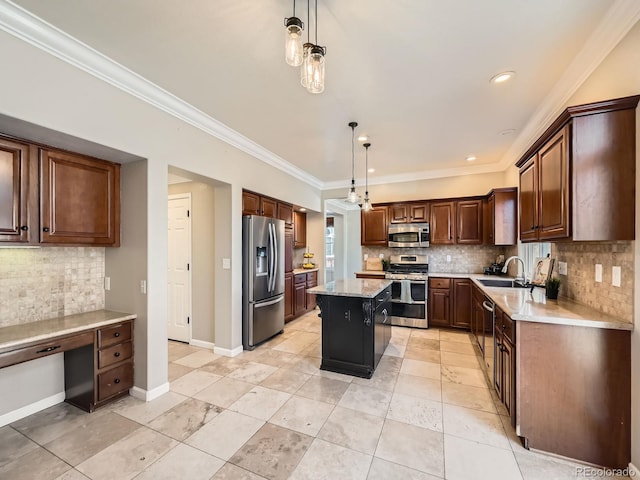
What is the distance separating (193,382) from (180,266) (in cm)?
174

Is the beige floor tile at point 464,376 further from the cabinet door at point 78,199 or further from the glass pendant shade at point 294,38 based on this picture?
the cabinet door at point 78,199

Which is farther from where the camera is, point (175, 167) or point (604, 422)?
point (175, 167)

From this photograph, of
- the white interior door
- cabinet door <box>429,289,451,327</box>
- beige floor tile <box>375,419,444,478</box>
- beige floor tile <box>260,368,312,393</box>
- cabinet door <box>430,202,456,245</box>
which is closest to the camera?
beige floor tile <box>375,419,444,478</box>

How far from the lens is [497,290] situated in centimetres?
299

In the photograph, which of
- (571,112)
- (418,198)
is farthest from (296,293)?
(571,112)

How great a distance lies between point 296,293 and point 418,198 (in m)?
2.97

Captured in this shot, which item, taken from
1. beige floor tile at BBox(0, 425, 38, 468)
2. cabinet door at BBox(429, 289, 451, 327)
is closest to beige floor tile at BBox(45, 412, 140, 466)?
beige floor tile at BBox(0, 425, 38, 468)

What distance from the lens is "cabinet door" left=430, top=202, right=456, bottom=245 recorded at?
16.6 feet

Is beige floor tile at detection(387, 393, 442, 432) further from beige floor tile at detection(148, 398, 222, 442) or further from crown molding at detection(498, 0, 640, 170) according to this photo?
crown molding at detection(498, 0, 640, 170)

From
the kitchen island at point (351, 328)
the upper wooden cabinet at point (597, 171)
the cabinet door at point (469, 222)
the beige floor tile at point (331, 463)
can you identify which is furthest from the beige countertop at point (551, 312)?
the cabinet door at point (469, 222)

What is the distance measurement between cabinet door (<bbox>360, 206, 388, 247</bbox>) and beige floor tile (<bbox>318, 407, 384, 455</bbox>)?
3.65m

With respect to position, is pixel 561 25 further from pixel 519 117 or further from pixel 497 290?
pixel 497 290

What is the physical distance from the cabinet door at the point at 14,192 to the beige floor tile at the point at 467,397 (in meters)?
3.69

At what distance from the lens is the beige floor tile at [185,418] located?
2.14 meters
